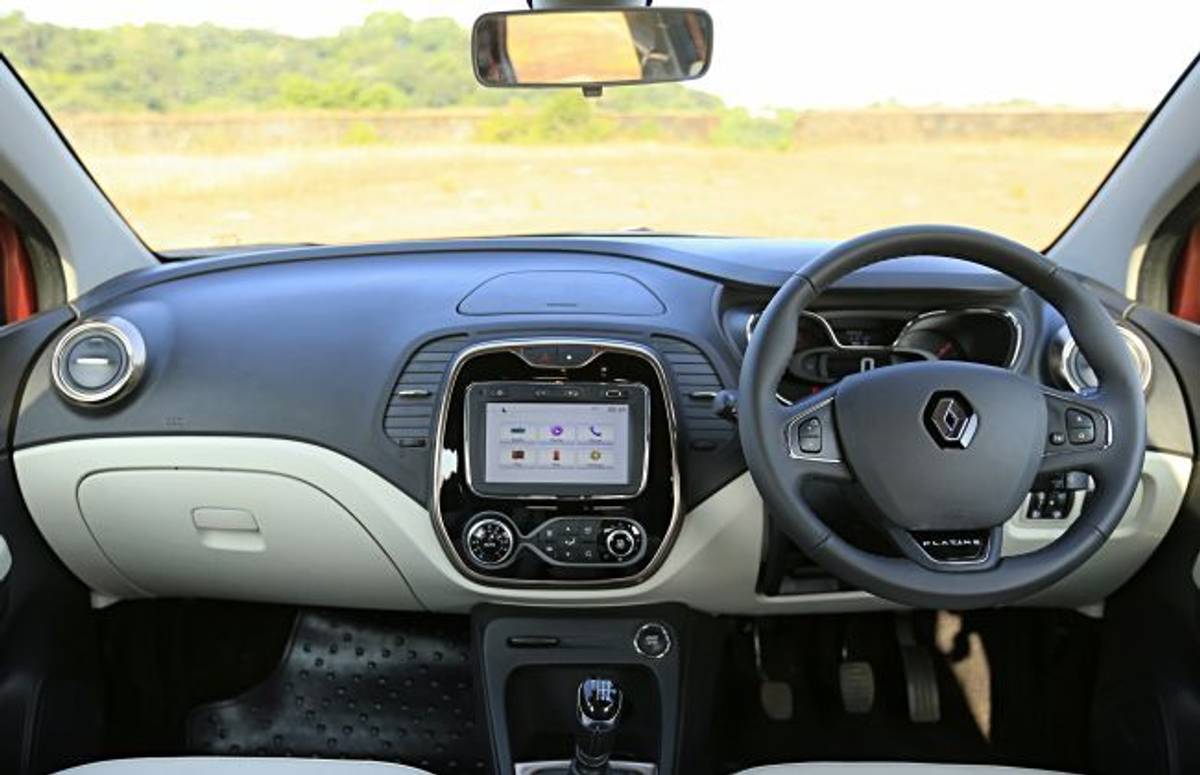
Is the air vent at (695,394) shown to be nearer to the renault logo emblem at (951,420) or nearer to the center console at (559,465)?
the center console at (559,465)

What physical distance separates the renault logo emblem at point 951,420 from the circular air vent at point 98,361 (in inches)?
60.5

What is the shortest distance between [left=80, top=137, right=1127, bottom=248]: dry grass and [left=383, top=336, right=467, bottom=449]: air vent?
522mm

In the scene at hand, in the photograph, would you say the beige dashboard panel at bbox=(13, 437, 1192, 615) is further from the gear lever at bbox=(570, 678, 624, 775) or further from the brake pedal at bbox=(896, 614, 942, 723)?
the brake pedal at bbox=(896, 614, 942, 723)

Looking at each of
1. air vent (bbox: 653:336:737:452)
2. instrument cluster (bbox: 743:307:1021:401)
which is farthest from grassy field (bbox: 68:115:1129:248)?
air vent (bbox: 653:336:737:452)

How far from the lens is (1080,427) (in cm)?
210

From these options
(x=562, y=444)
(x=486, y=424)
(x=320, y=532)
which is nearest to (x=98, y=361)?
A: (x=320, y=532)

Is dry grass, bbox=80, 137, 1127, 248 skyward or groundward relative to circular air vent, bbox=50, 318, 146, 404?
skyward

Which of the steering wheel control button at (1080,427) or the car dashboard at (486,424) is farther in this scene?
the car dashboard at (486,424)

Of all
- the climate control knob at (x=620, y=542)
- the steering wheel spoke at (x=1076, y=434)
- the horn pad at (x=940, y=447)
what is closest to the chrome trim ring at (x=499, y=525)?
the climate control knob at (x=620, y=542)

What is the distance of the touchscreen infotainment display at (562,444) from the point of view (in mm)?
2434

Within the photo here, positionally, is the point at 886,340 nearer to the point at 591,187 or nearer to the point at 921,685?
the point at 921,685

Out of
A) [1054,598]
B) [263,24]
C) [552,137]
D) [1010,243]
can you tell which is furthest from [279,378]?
[263,24]

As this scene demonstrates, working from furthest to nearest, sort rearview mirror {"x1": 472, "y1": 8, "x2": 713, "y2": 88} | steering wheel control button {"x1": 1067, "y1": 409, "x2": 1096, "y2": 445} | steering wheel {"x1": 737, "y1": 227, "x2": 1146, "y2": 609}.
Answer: rearview mirror {"x1": 472, "y1": 8, "x2": 713, "y2": 88}
steering wheel control button {"x1": 1067, "y1": 409, "x2": 1096, "y2": 445}
steering wheel {"x1": 737, "y1": 227, "x2": 1146, "y2": 609}

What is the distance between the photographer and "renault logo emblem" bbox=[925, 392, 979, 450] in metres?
2.03
